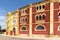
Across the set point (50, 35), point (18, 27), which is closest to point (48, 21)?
point (50, 35)

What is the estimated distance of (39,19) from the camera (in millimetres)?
35656

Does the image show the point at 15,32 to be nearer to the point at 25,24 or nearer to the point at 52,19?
the point at 25,24

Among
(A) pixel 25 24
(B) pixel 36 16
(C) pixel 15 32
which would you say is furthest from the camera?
(C) pixel 15 32

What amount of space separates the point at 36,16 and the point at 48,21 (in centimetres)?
398

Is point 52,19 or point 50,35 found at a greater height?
point 52,19

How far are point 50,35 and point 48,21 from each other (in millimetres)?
3613

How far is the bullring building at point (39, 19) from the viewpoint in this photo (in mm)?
33281

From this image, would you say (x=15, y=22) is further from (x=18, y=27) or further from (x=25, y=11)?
(x=25, y=11)

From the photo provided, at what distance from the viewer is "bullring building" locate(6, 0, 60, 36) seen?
33.3 m

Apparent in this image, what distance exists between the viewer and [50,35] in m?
33.0

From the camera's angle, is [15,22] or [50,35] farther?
[15,22]

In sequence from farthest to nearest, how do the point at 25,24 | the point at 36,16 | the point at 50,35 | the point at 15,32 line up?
the point at 15,32 → the point at 25,24 → the point at 36,16 → the point at 50,35

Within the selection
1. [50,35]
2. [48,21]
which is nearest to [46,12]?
[48,21]

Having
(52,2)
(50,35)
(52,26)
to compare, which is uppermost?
(52,2)
